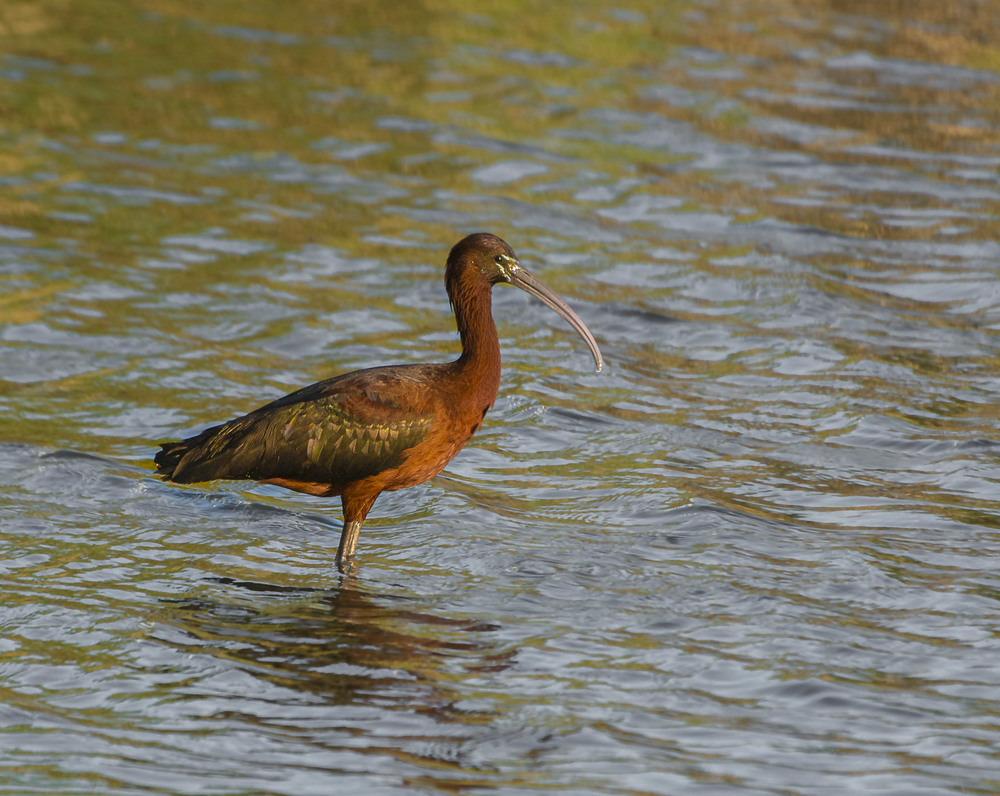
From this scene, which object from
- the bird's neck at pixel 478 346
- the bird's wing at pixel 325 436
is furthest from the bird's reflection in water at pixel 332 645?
the bird's neck at pixel 478 346

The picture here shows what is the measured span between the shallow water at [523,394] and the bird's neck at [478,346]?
102cm

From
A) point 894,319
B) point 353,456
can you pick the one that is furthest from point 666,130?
point 353,456

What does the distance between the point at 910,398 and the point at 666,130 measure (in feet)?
24.2

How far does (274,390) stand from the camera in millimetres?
11031

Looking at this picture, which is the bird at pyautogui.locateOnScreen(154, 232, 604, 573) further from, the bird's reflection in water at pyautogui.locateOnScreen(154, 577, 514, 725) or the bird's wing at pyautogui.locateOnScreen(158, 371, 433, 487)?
the bird's reflection in water at pyautogui.locateOnScreen(154, 577, 514, 725)

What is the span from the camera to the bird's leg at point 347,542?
328 inches

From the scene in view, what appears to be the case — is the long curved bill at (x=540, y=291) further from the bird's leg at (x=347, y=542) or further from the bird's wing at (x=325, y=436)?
the bird's leg at (x=347, y=542)

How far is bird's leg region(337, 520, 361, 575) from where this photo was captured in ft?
27.3

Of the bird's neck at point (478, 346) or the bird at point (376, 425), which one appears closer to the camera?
the bird at point (376, 425)

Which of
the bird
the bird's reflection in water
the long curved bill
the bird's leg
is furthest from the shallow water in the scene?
the long curved bill

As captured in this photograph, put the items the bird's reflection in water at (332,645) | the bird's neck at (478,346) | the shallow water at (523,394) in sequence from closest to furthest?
1. the shallow water at (523,394)
2. the bird's reflection in water at (332,645)
3. the bird's neck at (478,346)

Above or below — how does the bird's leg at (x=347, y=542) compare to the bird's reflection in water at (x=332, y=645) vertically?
above

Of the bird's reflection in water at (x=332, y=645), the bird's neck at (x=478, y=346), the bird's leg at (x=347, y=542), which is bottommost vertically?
the bird's reflection in water at (x=332, y=645)

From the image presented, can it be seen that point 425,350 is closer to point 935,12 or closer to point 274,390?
point 274,390
